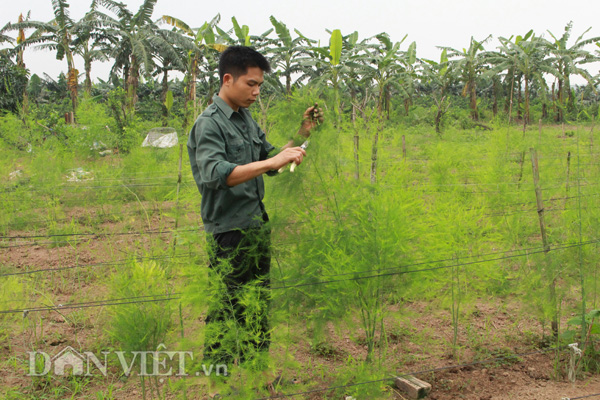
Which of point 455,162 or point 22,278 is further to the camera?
point 455,162

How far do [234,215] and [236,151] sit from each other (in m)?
0.29

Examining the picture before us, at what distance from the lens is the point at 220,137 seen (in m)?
2.04

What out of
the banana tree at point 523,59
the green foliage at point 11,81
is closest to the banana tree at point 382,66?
the banana tree at point 523,59

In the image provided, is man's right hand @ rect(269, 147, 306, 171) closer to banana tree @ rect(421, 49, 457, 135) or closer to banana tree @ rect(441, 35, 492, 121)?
banana tree @ rect(421, 49, 457, 135)

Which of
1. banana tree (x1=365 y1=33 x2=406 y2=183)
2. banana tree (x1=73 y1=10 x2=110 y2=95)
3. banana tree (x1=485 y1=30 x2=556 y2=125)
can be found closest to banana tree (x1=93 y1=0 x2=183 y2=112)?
banana tree (x1=73 y1=10 x2=110 y2=95)

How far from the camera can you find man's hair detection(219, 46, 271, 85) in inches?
81.5

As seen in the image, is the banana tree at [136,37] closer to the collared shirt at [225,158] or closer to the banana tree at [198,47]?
the banana tree at [198,47]

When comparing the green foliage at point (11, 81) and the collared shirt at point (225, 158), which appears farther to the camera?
the green foliage at point (11, 81)

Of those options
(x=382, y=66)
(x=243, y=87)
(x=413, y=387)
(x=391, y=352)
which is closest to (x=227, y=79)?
(x=243, y=87)

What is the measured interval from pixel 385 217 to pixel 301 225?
0.42m

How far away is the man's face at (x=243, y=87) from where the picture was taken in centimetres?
211

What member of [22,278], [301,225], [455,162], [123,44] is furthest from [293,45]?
[301,225]

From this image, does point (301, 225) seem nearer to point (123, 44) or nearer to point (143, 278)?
point (143, 278)

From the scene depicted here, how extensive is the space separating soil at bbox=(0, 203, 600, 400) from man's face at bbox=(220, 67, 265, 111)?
1094 mm
